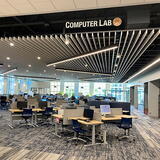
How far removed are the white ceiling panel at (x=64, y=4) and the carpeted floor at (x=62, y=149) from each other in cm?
388

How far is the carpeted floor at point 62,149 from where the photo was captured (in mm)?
4991

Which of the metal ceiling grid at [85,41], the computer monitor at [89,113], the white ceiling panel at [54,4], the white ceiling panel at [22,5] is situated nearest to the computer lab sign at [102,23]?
the metal ceiling grid at [85,41]

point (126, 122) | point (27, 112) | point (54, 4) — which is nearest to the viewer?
point (54, 4)

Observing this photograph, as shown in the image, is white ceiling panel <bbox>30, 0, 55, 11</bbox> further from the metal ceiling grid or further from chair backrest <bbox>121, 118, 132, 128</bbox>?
chair backrest <bbox>121, 118, 132, 128</bbox>

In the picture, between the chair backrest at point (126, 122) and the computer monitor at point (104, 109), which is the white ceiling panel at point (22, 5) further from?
the chair backrest at point (126, 122)

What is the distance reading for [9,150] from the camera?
5363 mm

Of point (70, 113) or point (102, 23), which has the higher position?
point (102, 23)

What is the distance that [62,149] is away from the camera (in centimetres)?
561

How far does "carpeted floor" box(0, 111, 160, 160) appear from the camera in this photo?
4.99 meters

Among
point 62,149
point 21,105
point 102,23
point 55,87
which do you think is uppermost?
point 102,23

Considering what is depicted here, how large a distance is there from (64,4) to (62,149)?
14.5 ft

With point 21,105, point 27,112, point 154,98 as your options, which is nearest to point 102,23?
point 27,112

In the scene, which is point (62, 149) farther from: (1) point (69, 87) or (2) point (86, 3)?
(1) point (69, 87)

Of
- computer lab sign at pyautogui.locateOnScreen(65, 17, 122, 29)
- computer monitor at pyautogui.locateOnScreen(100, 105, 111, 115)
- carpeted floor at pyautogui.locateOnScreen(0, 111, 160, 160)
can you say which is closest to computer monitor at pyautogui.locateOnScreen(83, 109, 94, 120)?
computer monitor at pyautogui.locateOnScreen(100, 105, 111, 115)
